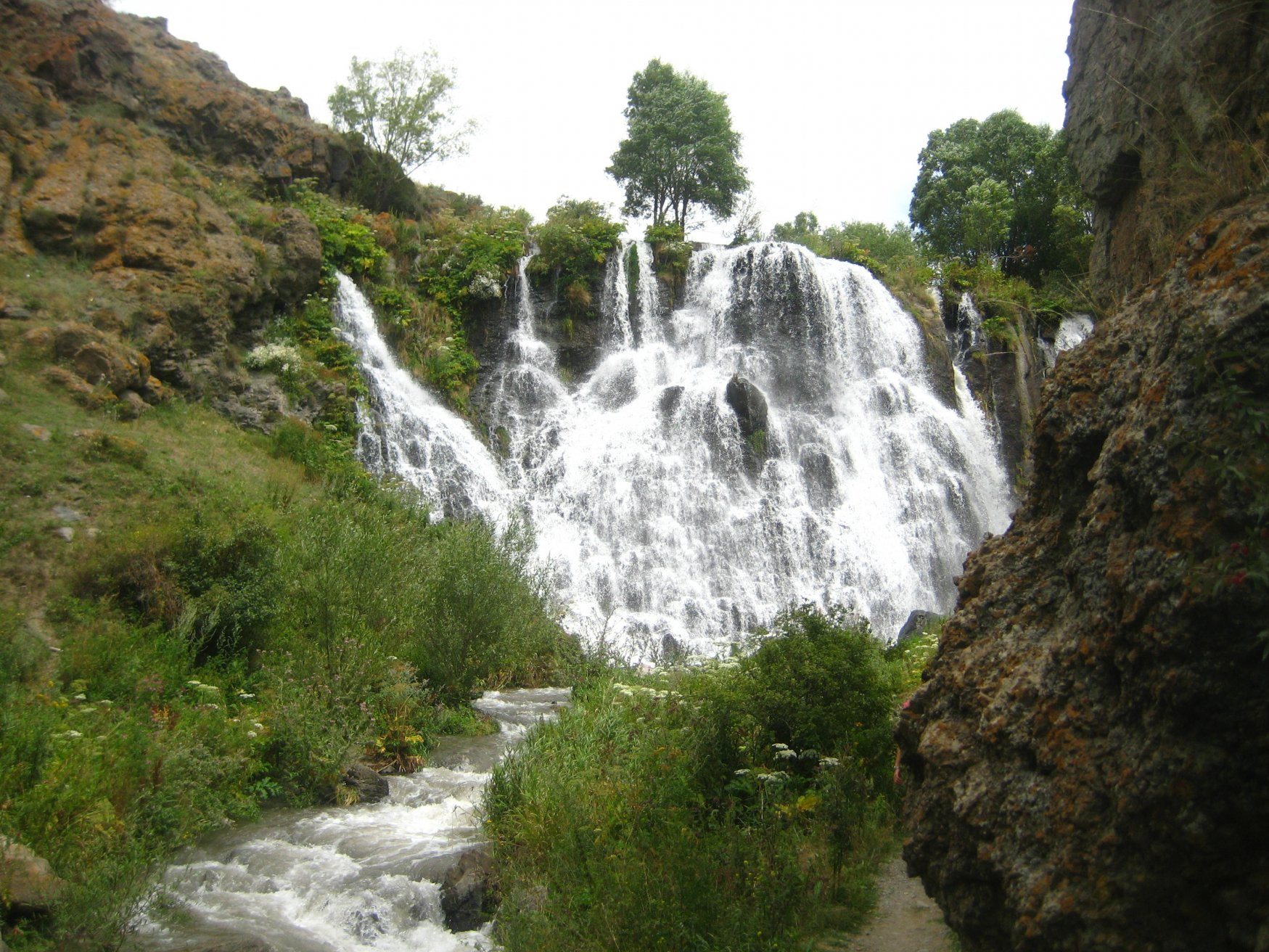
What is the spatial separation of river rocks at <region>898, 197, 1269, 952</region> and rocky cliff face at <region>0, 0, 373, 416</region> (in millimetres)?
16114

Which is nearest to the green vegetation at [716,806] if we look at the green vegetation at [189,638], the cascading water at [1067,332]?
the green vegetation at [189,638]

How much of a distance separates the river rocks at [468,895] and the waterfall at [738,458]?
9.12 metres

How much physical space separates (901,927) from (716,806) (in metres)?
2.11

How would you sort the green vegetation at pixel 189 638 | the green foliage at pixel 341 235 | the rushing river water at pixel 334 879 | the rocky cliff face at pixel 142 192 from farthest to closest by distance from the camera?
1. the green foliage at pixel 341 235
2. the rocky cliff face at pixel 142 192
3. the green vegetation at pixel 189 638
4. the rushing river water at pixel 334 879

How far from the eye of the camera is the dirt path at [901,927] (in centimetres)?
459

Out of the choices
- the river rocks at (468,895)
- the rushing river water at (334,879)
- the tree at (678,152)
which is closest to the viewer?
the rushing river water at (334,879)

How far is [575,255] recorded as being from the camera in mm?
27016

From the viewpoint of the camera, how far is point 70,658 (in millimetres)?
10000

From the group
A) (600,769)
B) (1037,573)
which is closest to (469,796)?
(600,769)

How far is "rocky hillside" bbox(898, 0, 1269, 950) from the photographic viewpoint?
2.46m

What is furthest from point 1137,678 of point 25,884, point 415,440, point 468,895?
point 415,440

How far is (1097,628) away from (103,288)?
19.1 m

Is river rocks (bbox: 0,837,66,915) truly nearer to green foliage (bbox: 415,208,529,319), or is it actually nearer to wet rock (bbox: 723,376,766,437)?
wet rock (bbox: 723,376,766,437)

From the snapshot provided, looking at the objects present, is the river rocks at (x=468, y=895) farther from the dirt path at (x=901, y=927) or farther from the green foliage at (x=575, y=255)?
the green foliage at (x=575, y=255)
